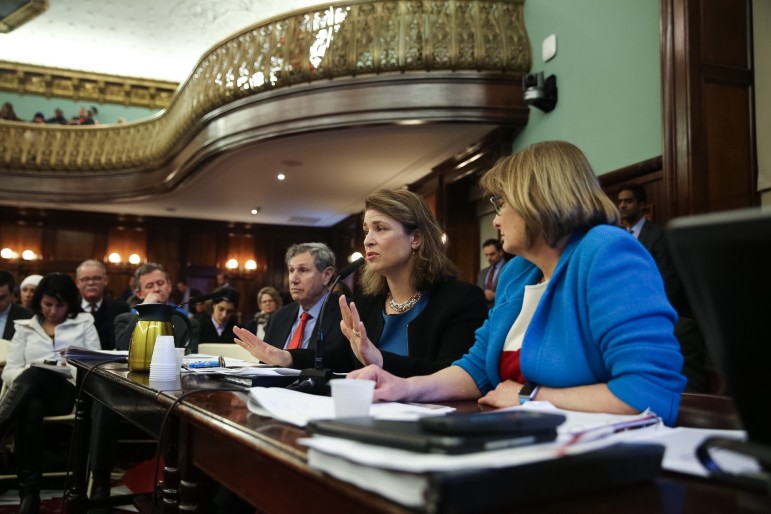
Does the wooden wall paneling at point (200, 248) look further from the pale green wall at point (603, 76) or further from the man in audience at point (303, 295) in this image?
the man in audience at point (303, 295)

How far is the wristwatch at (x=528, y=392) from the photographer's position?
138 centimetres

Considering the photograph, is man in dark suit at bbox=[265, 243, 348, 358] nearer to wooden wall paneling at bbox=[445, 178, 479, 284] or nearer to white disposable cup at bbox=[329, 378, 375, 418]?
white disposable cup at bbox=[329, 378, 375, 418]

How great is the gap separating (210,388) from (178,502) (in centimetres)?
28

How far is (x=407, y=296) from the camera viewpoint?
2576mm

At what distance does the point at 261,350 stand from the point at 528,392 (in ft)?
3.59

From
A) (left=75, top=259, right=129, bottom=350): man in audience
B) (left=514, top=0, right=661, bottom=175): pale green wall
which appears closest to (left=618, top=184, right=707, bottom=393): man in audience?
(left=514, top=0, right=661, bottom=175): pale green wall

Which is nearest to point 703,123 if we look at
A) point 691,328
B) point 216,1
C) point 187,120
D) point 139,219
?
point 691,328

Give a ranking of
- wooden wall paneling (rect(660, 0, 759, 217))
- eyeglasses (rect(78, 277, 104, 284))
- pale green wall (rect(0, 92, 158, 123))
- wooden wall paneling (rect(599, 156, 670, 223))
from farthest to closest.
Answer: pale green wall (rect(0, 92, 158, 123)) → eyeglasses (rect(78, 277, 104, 284)) → wooden wall paneling (rect(599, 156, 670, 223)) → wooden wall paneling (rect(660, 0, 759, 217))

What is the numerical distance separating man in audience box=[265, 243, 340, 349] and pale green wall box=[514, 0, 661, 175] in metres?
2.50

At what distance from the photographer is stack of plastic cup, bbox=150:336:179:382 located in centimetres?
187

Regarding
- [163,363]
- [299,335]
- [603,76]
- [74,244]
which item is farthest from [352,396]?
[74,244]

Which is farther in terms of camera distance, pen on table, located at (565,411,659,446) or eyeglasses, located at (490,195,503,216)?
eyeglasses, located at (490,195,503,216)

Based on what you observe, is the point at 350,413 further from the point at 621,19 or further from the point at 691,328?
the point at 621,19

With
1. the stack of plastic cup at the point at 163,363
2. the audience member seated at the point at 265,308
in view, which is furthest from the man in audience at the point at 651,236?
the audience member seated at the point at 265,308
